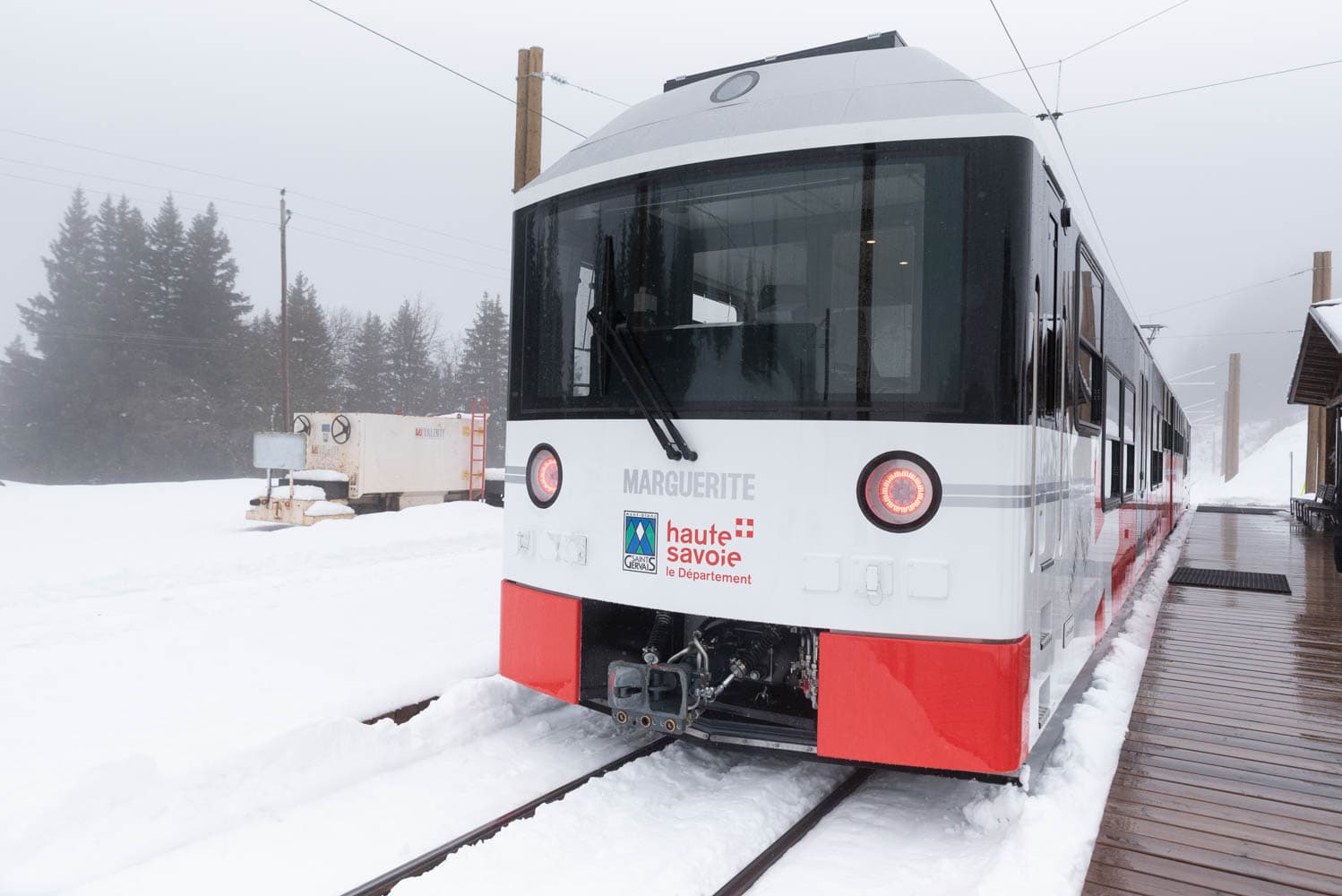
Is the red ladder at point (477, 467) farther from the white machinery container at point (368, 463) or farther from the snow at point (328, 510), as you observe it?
the snow at point (328, 510)

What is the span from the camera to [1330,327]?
10328 millimetres

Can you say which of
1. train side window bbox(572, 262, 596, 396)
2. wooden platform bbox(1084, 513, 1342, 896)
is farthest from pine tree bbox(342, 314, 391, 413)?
train side window bbox(572, 262, 596, 396)

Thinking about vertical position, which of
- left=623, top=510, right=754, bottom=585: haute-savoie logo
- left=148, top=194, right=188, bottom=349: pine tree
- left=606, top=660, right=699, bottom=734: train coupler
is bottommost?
left=606, top=660, right=699, bottom=734: train coupler

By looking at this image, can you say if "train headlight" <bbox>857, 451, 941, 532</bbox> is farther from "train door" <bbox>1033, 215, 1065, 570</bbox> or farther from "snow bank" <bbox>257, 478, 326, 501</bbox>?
"snow bank" <bbox>257, 478, 326, 501</bbox>

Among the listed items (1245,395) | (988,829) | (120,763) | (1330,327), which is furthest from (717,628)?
(1245,395)

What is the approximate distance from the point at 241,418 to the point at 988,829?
41.6 metres

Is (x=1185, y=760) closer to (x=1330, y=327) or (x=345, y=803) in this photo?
(x=345, y=803)

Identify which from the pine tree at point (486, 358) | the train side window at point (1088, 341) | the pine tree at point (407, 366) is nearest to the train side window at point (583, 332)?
the train side window at point (1088, 341)

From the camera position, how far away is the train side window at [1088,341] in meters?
4.18

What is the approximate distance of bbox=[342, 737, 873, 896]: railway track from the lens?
9.48 feet

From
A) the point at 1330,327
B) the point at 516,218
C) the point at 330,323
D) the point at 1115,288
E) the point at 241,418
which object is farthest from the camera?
the point at 330,323

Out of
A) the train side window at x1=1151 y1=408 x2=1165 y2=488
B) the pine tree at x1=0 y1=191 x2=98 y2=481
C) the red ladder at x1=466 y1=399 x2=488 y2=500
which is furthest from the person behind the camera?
the pine tree at x1=0 y1=191 x2=98 y2=481

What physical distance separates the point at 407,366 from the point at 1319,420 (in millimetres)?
46585

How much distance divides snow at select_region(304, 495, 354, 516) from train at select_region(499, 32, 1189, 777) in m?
12.7
